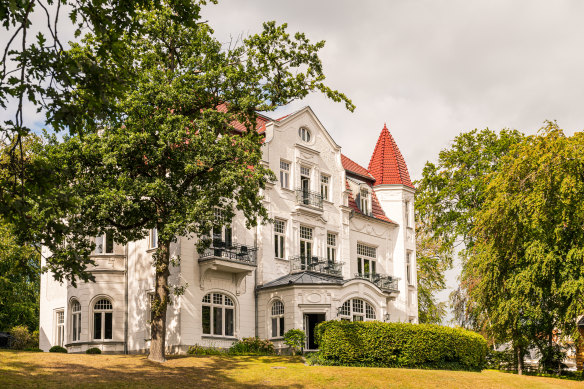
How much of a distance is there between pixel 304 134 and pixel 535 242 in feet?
42.9

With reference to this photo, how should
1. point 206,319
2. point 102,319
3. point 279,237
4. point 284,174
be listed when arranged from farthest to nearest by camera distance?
point 284,174 → point 279,237 → point 102,319 → point 206,319

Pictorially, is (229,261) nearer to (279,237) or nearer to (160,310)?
(279,237)

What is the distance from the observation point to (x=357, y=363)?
1035 inches

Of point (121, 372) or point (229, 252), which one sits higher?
point (229, 252)

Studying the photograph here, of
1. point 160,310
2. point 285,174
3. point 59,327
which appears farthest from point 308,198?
point 59,327

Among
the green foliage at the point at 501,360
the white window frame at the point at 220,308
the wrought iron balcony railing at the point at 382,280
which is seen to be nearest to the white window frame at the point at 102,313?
the white window frame at the point at 220,308

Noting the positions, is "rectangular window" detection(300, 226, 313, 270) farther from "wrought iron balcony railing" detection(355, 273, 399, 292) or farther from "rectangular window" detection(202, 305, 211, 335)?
"rectangular window" detection(202, 305, 211, 335)

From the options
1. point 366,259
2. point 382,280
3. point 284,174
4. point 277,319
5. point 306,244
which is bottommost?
point 277,319

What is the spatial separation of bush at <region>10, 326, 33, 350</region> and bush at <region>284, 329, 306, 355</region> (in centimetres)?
1650

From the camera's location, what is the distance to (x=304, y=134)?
116 ft

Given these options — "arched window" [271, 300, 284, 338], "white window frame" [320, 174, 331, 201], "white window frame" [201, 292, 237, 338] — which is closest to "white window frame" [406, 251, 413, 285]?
"white window frame" [320, 174, 331, 201]

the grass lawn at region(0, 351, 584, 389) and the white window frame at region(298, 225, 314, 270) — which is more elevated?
the white window frame at region(298, 225, 314, 270)

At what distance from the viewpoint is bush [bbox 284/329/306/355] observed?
28.8 meters

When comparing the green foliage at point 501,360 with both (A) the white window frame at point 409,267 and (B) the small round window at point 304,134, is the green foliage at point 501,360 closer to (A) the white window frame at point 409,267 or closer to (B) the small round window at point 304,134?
(A) the white window frame at point 409,267
